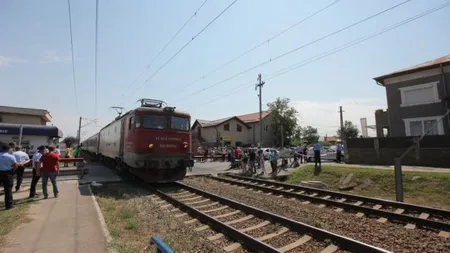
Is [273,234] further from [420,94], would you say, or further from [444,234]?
[420,94]

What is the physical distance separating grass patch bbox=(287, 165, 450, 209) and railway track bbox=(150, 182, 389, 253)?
7552 millimetres

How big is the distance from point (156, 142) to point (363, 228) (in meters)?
8.42

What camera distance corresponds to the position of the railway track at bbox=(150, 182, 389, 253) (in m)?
5.15

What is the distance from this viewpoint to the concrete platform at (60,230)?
489 cm

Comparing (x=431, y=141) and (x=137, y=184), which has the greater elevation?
(x=431, y=141)

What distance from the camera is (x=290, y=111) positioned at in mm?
60906

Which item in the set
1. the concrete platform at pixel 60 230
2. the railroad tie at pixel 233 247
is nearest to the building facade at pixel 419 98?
the railroad tie at pixel 233 247

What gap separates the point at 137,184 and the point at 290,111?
5104 cm

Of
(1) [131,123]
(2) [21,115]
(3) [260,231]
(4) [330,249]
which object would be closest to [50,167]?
(1) [131,123]

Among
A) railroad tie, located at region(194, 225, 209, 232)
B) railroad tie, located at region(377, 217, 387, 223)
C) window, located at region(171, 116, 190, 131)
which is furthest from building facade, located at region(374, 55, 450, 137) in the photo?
railroad tie, located at region(194, 225, 209, 232)

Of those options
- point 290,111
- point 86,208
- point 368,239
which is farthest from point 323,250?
point 290,111

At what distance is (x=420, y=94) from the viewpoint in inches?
840

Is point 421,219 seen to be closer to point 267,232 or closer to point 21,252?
point 267,232

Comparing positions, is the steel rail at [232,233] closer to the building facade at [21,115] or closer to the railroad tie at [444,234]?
the railroad tie at [444,234]
